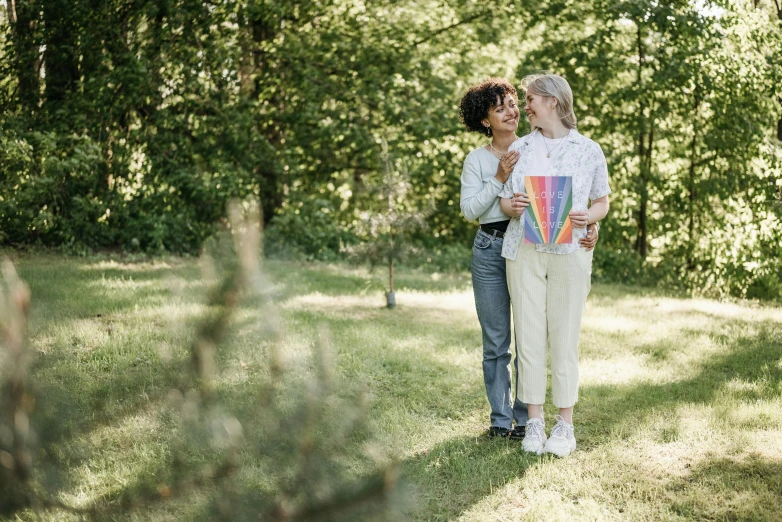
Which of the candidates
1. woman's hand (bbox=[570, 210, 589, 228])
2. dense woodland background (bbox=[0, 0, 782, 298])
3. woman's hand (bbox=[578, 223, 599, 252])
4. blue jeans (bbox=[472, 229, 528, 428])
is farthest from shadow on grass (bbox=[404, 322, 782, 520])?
dense woodland background (bbox=[0, 0, 782, 298])

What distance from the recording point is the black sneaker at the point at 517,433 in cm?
387

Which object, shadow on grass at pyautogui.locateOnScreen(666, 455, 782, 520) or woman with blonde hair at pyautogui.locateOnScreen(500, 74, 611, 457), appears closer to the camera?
shadow on grass at pyautogui.locateOnScreen(666, 455, 782, 520)

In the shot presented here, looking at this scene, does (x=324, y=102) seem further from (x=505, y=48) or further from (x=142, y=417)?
(x=142, y=417)

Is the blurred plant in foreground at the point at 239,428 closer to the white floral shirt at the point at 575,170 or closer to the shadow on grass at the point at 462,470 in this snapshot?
the shadow on grass at the point at 462,470

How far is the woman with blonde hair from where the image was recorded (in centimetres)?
352

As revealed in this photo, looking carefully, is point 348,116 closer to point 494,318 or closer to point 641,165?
point 641,165

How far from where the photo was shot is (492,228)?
3820 mm

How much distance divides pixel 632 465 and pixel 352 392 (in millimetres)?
2646

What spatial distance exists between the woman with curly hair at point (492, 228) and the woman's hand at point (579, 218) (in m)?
0.38

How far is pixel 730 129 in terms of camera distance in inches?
371

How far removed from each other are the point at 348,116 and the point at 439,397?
6953 millimetres

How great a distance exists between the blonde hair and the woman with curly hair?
9.9 inches

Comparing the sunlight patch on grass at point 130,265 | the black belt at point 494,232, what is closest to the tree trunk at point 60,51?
the sunlight patch on grass at point 130,265

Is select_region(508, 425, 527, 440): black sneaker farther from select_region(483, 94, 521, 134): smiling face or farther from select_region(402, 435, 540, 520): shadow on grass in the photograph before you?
select_region(483, 94, 521, 134): smiling face
